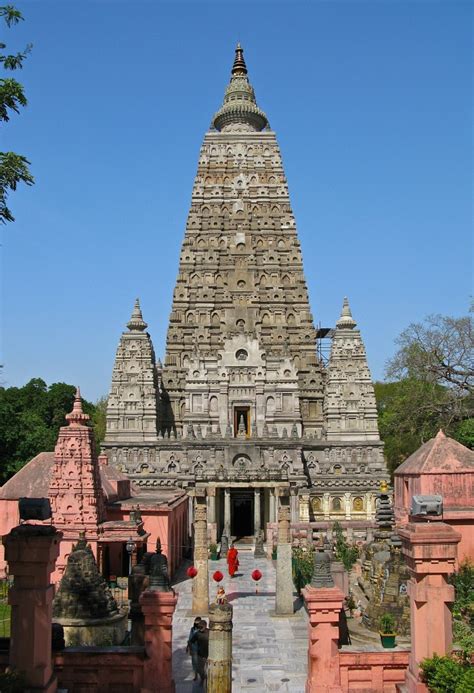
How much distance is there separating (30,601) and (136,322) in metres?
45.9

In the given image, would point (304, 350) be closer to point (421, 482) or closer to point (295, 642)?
point (421, 482)

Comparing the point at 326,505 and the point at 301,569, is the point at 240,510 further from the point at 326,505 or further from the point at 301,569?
the point at 301,569

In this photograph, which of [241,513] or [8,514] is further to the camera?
[241,513]

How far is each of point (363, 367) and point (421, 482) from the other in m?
29.7

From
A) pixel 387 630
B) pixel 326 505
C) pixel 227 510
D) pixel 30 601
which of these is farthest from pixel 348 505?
→ pixel 30 601

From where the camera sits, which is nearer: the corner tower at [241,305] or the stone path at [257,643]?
the stone path at [257,643]

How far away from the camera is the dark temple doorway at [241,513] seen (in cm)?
4769

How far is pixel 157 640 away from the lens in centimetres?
1361

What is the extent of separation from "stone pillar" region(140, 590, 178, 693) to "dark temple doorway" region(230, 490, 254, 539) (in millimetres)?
33750

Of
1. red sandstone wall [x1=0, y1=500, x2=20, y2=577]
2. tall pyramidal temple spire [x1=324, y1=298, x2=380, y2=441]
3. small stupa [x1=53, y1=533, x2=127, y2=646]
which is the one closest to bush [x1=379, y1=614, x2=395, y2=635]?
small stupa [x1=53, y1=533, x2=127, y2=646]

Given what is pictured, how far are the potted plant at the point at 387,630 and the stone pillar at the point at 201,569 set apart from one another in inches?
270

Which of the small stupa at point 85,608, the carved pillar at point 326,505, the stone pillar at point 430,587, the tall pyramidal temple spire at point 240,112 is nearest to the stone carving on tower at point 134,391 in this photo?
the carved pillar at point 326,505

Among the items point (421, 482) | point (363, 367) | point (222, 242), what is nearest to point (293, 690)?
point (421, 482)

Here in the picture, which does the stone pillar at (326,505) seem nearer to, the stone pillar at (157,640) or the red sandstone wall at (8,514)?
the red sandstone wall at (8,514)
